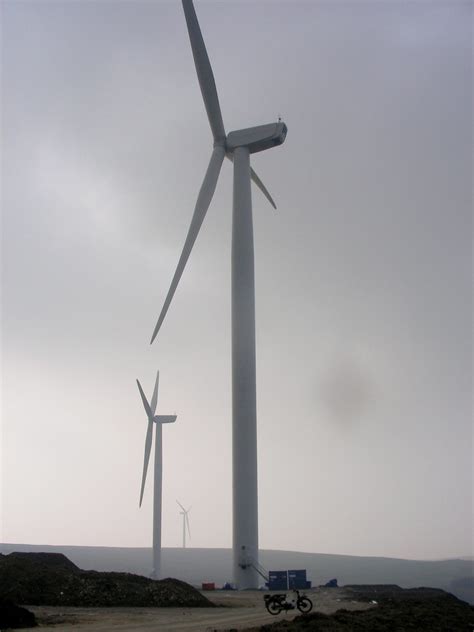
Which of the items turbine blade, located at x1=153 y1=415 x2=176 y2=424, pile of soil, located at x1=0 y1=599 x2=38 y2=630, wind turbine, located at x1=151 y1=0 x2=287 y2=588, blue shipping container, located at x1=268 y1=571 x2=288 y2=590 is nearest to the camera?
pile of soil, located at x1=0 y1=599 x2=38 y2=630

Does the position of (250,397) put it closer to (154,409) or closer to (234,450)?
(234,450)

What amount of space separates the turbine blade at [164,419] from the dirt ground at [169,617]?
139 feet

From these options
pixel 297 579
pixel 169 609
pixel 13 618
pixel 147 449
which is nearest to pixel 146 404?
pixel 147 449

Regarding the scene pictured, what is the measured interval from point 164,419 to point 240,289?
41.6 meters

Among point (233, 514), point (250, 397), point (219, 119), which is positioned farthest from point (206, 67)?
point (233, 514)

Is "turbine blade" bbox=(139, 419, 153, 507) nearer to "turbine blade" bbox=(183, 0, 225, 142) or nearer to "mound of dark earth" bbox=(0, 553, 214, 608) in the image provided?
"mound of dark earth" bbox=(0, 553, 214, 608)

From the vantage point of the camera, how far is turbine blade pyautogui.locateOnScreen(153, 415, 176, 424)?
79188 mm

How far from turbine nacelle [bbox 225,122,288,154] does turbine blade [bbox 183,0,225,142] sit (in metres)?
0.87

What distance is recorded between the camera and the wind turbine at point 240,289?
3906 cm

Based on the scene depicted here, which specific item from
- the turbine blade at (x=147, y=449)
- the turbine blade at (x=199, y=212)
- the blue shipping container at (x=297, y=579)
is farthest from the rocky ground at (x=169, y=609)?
the turbine blade at (x=147, y=449)

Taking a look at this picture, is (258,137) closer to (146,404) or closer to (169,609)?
(169,609)

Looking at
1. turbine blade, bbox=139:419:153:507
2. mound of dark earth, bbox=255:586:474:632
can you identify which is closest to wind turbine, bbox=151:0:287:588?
mound of dark earth, bbox=255:586:474:632

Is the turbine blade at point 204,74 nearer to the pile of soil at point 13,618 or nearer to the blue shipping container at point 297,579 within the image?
the blue shipping container at point 297,579

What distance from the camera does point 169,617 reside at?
93.9 feet
